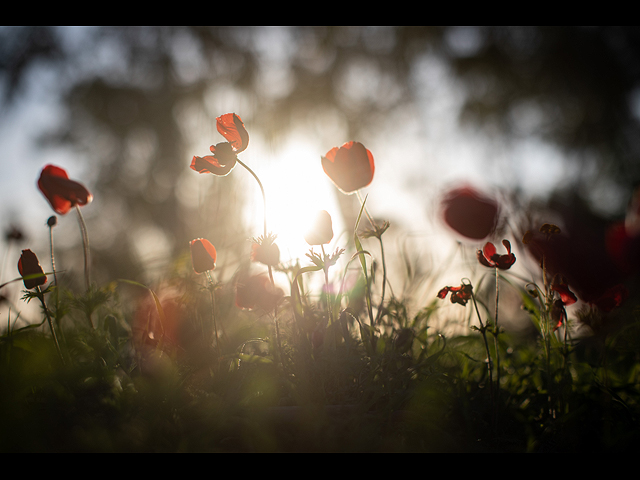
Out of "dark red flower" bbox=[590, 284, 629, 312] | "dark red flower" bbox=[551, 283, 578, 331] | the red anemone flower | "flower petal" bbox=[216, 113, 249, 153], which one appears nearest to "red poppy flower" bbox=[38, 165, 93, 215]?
the red anemone flower

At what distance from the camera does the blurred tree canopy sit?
3703mm

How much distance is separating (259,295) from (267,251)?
0.16 meters

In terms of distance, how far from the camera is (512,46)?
412 cm

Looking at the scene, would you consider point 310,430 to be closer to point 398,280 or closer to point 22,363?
point 22,363

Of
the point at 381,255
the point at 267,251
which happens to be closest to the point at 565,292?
the point at 381,255

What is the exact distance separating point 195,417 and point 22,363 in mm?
585

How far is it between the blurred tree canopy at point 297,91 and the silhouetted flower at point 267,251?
91.6 inches

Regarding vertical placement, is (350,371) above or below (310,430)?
above

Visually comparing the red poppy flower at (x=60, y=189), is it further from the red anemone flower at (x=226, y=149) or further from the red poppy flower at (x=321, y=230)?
the red poppy flower at (x=321, y=230)

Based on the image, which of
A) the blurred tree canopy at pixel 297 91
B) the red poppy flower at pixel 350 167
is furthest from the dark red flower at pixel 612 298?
the blurred tree canopy at pixel 297 91

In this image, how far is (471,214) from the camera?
3.65 ft

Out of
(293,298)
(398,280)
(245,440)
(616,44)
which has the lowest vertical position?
(245,440)

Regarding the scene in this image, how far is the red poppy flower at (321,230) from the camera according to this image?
1028 mm
